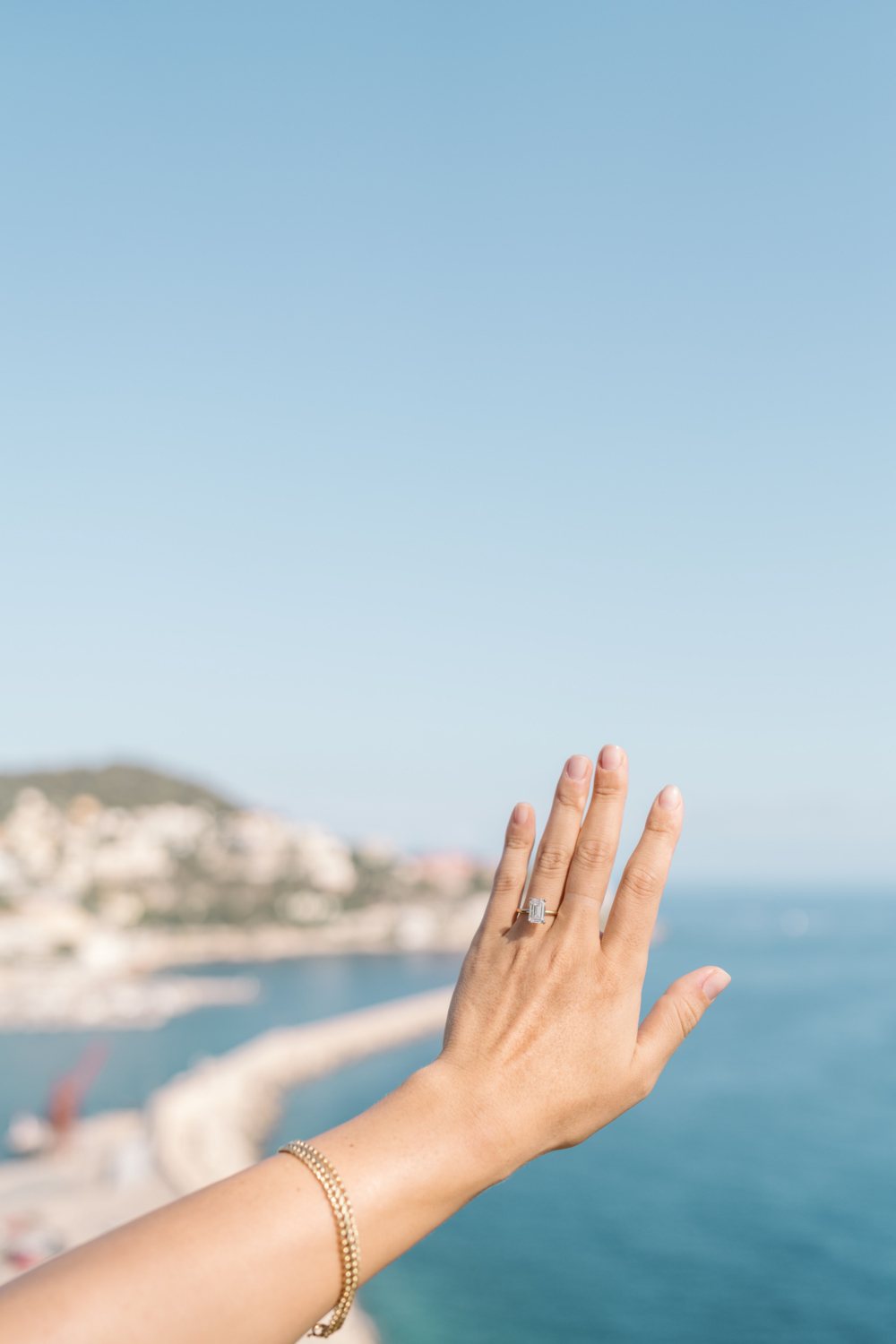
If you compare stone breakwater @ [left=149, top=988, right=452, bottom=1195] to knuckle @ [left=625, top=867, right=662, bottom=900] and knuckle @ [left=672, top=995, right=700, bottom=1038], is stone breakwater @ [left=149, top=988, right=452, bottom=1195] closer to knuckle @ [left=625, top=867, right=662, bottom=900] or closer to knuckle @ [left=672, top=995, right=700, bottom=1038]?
knuckle @ [left=672, top=995, right=700, bottom=1038]

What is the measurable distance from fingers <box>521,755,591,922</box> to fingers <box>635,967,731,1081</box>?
238mm

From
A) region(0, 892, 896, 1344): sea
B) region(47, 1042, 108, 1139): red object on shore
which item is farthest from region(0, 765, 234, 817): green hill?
region(47, 1042, 108, 1139): red object on shore

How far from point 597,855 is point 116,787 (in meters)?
128

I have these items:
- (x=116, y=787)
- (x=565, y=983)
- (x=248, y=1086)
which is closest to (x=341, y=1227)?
(x=565, y=983)

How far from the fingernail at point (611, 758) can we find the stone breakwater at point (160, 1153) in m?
9.15

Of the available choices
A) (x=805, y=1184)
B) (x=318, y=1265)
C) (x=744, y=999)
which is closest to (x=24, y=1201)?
(x=805, y=1184)

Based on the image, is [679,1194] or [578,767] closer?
[578,767]

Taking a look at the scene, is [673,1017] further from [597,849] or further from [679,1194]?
[679,1194]

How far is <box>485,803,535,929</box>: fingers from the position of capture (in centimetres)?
142

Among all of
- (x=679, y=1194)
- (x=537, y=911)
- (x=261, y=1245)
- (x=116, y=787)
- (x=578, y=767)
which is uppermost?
(x=578, y=767)

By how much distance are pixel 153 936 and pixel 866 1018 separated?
164 feet

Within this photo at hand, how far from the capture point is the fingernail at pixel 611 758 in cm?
138

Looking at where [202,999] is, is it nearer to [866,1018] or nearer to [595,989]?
[866,1018]

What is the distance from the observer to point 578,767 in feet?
4.53
